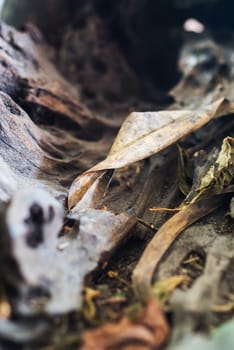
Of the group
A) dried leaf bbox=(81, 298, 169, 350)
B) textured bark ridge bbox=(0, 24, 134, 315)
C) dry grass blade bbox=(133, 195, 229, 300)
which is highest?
textured bark ridge bbox=(0, 24, 134, 315)

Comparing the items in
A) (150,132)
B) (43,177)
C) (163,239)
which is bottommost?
(163,239)

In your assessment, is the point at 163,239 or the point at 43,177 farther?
the point at 43,177

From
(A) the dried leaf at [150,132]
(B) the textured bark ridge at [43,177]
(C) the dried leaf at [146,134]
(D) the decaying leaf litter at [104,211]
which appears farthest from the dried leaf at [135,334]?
(A) the dried leaf at [150,132]

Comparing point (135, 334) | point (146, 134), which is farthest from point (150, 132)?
point (135, 334)

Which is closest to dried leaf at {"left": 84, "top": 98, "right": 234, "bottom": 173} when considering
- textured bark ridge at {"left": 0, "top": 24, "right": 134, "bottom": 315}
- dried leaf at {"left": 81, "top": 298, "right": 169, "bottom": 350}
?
textured bark ridge at {"left": 0, "top": 24, "right": 134, "bottom": 315}

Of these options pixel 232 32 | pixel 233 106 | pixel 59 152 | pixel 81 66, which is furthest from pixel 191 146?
pixel 232 32

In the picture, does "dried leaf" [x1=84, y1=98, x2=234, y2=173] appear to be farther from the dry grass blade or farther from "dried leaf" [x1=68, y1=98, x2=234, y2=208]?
the dry grass blade

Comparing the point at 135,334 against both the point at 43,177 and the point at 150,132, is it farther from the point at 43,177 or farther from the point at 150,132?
the point at 150,132
